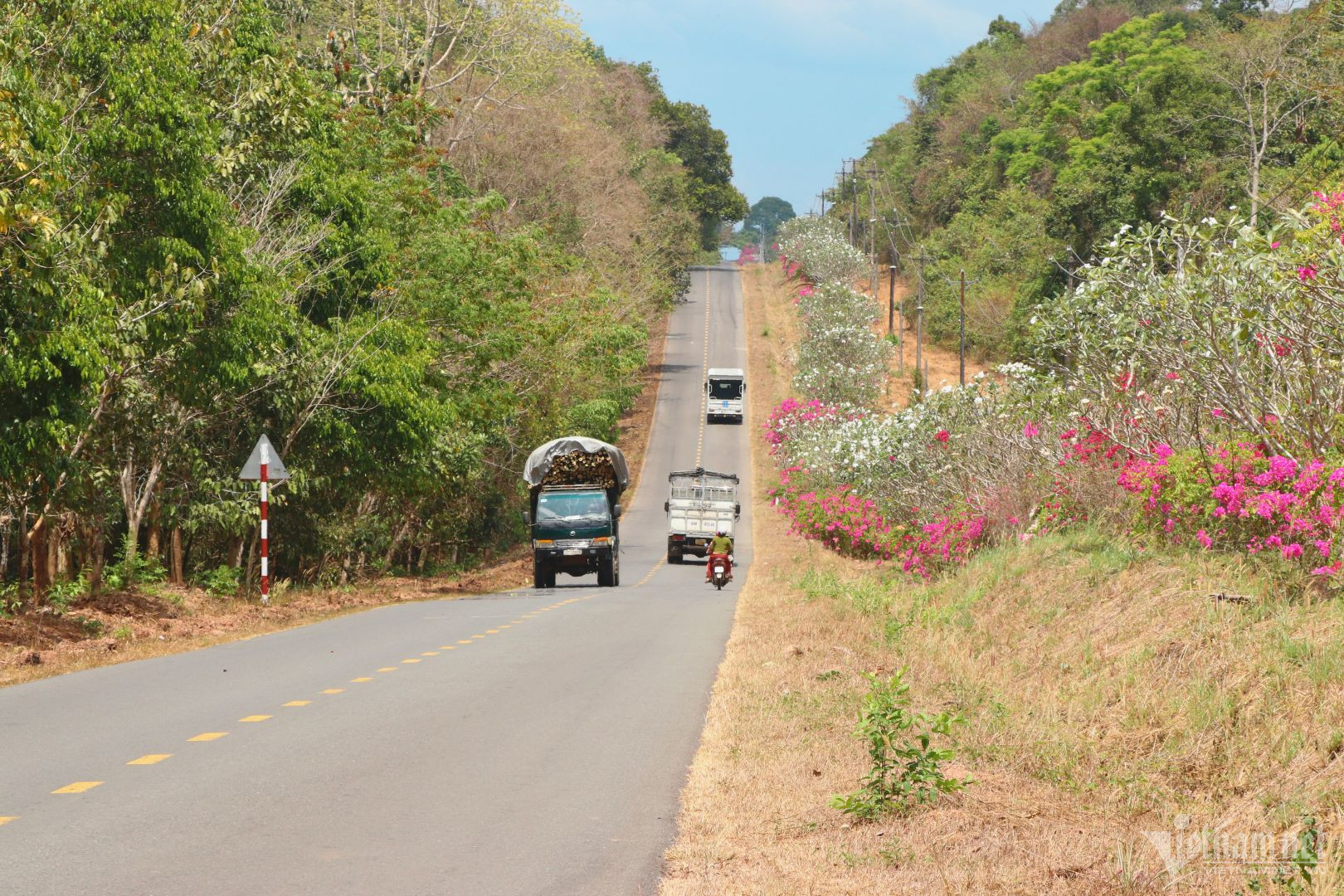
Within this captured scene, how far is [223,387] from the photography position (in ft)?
77.9

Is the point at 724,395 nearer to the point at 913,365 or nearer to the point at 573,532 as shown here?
the point at 913,365

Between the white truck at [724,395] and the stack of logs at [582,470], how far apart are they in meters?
41.4

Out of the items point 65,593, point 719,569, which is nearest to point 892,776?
point 65,593

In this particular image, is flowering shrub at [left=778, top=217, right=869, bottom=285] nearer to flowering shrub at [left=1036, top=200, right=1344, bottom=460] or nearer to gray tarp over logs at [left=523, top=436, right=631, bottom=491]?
gray tarp over logs at [left=523, top=436, right=631, bottom=491]

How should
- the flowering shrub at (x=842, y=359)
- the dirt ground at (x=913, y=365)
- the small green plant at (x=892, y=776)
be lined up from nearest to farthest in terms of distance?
the small green plant at (x=892, y=776)
the flowering shrub at (x=842, y=359)
the dirt ground at (x=913, y=365)

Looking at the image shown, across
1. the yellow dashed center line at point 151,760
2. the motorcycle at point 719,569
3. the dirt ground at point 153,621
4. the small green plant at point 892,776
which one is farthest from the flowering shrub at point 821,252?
Result: the small green plant at point 892,776

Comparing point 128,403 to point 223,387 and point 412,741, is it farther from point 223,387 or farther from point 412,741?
point 412,741

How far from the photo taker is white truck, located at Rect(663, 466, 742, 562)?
147 ft

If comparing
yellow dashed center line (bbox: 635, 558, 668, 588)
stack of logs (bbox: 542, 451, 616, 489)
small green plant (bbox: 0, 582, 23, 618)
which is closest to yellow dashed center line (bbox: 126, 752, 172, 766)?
small green plant (bbox: 0, 582, 23, 618)

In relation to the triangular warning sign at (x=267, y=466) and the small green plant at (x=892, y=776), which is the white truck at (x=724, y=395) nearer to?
the triangular warning sign at (x=267, y=466)

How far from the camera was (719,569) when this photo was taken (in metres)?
31.5

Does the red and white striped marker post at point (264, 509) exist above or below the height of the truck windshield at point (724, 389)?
below

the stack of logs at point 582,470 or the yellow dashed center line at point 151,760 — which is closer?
the yellow dashed center line at point 151,760

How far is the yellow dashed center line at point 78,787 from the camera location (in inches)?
331
